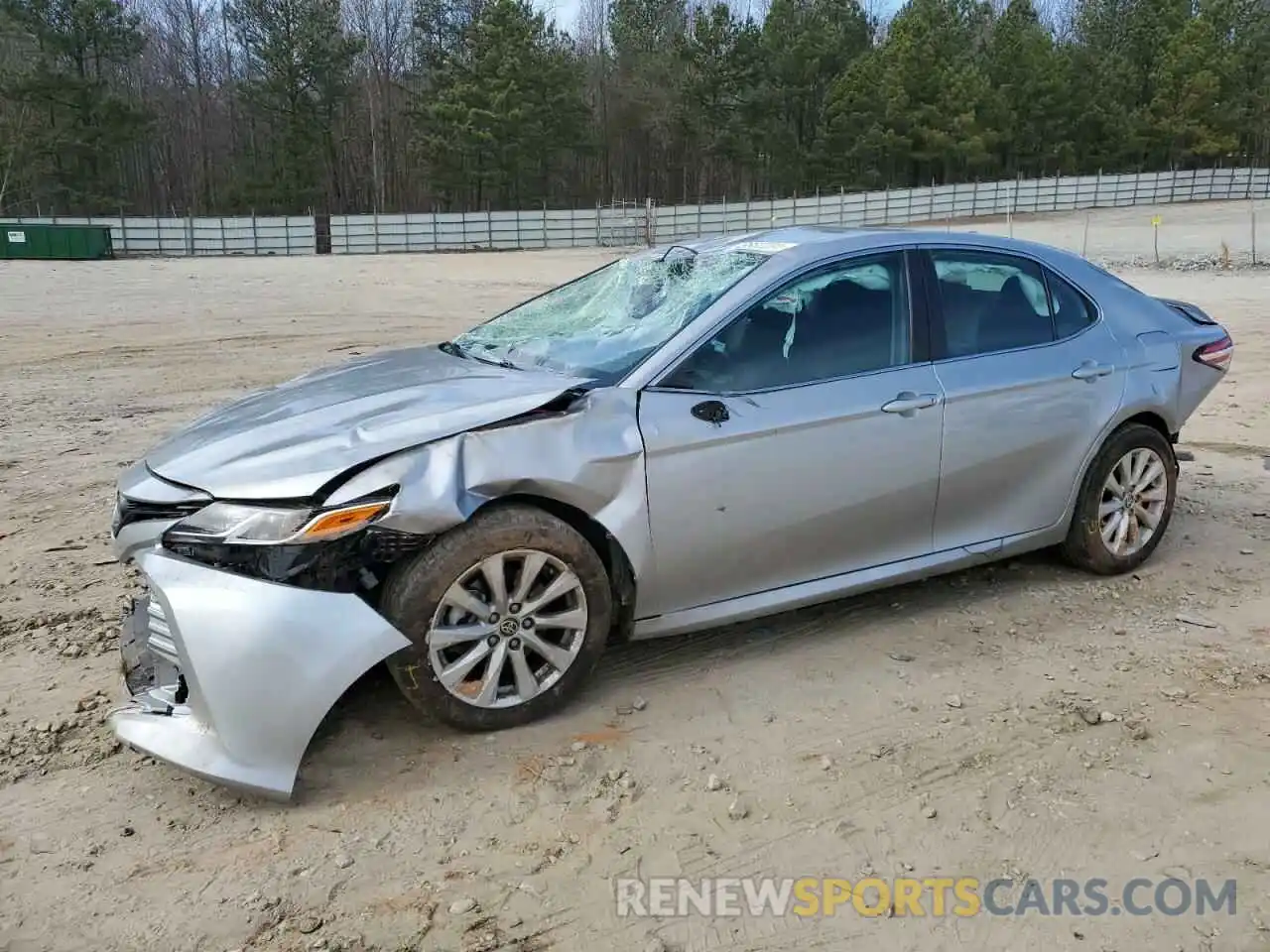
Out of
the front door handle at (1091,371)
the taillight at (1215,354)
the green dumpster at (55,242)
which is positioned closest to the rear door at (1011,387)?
the front door handle at (1091,371)

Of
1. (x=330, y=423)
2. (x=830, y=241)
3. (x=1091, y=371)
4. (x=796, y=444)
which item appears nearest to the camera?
(x=330, y=423)

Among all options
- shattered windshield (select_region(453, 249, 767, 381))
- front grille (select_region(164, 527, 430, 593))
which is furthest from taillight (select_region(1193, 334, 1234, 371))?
front grille (select_region(164, 527, 430, 593))

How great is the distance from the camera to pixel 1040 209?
59.2 metres

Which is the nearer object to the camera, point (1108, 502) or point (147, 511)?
point (147, 511)

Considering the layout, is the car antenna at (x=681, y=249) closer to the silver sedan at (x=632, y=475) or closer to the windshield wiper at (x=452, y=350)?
the silver sedan at (x=632, y=475)

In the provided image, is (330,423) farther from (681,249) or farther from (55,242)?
(55,242)

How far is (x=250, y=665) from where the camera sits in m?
2.84

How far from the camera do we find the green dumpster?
1399 inches

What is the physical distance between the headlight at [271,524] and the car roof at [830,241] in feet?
6.24

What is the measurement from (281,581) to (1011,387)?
9.43 feet

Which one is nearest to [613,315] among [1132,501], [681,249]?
[681,249]

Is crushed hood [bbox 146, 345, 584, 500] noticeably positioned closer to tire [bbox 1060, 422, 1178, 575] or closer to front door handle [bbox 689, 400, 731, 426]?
front door handle [bbox 689, 400, 731, 426]

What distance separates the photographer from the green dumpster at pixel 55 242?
1399 inches

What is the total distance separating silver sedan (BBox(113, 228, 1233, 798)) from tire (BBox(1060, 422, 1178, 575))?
14mm
